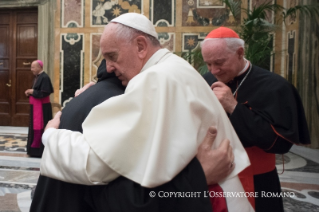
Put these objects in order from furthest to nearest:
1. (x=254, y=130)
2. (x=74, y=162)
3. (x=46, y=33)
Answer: (x=46, y=33)
(x=254, y=130)
(x=74, y=162)

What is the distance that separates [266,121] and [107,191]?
44.6 inches

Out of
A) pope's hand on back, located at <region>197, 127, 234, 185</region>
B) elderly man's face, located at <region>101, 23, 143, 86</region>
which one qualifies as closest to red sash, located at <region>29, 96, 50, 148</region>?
elderly man's face, located at <region>101, 23, 143, 86</region>

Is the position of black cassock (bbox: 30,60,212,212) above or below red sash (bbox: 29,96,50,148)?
above

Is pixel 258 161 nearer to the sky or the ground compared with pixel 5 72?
nearer to the ground

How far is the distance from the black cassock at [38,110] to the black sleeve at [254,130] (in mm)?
4875

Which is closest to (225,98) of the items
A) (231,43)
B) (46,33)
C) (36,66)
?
(231,43)

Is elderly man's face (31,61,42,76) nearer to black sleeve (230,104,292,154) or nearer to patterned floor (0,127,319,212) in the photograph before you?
patterned floor (0,127,319,212)

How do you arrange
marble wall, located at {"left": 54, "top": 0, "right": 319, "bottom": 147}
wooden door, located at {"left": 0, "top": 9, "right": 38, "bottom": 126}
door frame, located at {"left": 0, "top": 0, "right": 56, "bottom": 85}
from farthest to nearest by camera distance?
wooden door, located at {"left": 0, "top": 9, "right": 38, "bottom": 126}
door frame, located at {"left": 0, "top": 0, "right": 56, "bottom": 85}
marble wall, located at {"left": 54, "top": 0, "right": 319, "bottom": 147}

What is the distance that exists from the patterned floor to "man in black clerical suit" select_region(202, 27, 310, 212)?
4.73ft

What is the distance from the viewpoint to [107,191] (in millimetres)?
1166

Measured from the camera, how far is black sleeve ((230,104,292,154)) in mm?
1885

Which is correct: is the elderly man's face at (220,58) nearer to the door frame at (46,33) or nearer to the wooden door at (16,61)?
the door frame at (46,33)

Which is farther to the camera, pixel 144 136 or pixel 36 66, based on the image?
pixel 36 66

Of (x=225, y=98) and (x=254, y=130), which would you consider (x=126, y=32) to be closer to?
(x=225, y=98)
